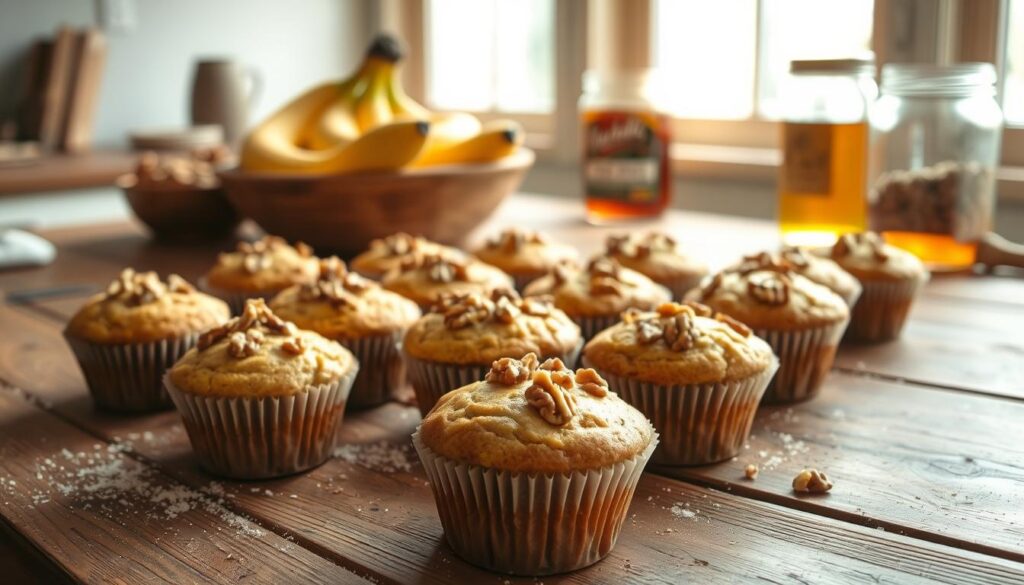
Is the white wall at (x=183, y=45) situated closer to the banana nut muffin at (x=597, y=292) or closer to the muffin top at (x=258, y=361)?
the banana nut muffin at (x=597, y=292)

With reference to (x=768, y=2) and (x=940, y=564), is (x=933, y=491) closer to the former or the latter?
(x=940, y=564)

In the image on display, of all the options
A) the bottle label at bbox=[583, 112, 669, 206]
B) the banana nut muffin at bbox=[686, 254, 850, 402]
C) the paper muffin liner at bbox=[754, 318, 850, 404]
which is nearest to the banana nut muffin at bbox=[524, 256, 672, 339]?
the banana nut muffin at bbox=[686, 254, 850, 402]

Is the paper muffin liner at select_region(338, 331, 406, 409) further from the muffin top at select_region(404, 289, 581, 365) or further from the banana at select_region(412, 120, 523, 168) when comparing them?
the banana at select_region(412, 120, 523, 168)

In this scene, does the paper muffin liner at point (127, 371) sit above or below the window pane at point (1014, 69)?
below

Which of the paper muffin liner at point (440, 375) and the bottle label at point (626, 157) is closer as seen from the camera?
the paper muffin liner at point (440, 375)

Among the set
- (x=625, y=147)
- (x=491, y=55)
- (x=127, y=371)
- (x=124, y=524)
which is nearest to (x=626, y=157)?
(x=625, y=147)

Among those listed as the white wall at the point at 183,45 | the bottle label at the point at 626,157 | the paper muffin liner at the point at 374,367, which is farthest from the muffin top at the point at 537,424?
the white wall at the point at 183,45
